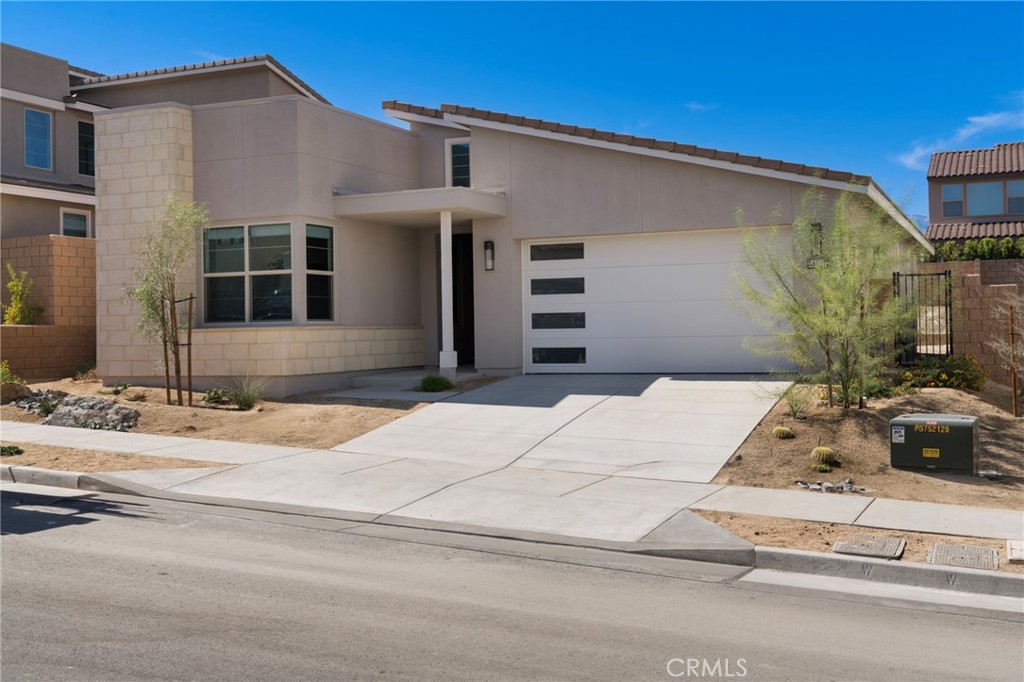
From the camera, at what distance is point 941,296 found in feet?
48.5

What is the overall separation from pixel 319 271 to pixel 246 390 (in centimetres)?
288

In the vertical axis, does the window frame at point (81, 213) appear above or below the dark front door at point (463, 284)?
above

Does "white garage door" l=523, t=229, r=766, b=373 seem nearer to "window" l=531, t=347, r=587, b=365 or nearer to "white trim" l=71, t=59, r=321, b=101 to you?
"window" l=531, t=347, r=587, b=365

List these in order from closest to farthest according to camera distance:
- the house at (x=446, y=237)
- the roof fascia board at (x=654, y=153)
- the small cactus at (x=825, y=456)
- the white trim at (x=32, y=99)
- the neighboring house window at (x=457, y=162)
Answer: the small cactus at (x=825, y=456), the roof fascia board at (x=654, y=153), the house at (x=446, y=237), the neighboring house window at (x=457, y=162), the white trim at (x=32, y=99)

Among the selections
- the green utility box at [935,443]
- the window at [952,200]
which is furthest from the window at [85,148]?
the window at [952,200]

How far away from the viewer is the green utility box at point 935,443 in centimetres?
1041

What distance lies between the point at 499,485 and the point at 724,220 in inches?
314

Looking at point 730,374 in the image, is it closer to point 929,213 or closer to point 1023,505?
point 1023,505

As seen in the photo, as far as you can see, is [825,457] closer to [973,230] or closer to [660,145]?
[660,145]

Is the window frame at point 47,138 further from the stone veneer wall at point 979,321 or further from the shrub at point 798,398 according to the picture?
the stone veneer wall at point 979,321

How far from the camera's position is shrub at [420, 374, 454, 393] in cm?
1608

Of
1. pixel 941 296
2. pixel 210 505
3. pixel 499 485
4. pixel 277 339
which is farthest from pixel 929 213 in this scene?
pixel 210 505

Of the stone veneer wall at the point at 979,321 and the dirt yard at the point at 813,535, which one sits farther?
the stone veneer wall at the point at 979,321

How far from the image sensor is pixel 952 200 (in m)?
37.3
